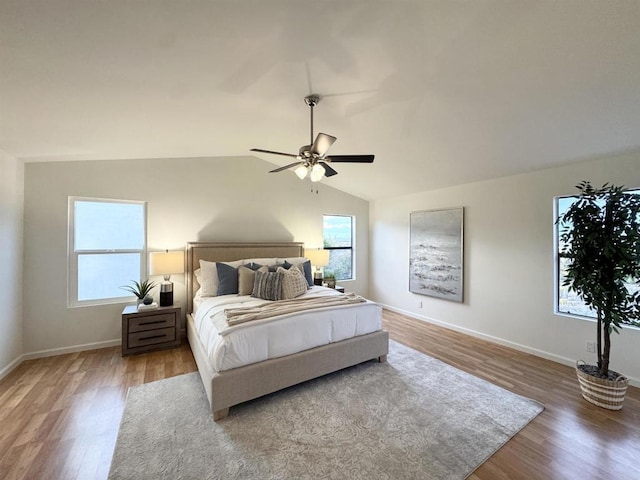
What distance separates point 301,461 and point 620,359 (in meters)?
3.47

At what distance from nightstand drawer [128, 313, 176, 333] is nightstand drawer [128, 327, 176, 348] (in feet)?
0.16

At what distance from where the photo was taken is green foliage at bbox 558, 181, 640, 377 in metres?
2.26

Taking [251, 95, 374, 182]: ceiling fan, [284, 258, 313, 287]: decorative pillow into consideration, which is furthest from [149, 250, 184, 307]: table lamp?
[251, 95, 374, 182]: ceiling fan

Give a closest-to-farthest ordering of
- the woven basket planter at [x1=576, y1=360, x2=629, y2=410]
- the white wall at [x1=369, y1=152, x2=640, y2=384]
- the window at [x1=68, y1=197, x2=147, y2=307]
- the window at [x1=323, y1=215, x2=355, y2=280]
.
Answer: the woven basket planter at [x1=576, y1=360, x2=629, y2=410] < the white wall at [x1=369, y1=152, x2=640, y2=384] < the window at [x1=68, y1=197, x2=147, y2=307] < the window at [x1=323, y1=215, x2=355, y2=280]

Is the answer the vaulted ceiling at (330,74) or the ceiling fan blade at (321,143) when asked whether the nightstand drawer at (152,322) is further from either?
the ceiling fan blade at (321,143)

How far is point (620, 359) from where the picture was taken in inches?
112

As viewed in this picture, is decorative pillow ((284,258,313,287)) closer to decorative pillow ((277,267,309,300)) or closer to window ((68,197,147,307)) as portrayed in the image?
decorative pillow ((277,267,309,300))

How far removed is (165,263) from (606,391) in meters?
4.87

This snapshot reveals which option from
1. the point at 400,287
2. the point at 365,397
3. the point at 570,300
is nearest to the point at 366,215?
the point at 400,287

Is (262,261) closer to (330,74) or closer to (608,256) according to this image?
(330,74)

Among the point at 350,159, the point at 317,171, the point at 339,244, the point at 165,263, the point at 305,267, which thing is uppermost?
the point at 350,159

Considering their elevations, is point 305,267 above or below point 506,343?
above

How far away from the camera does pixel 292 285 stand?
3.39 metres

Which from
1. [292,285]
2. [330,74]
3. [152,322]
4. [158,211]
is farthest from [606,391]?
[158,211]
